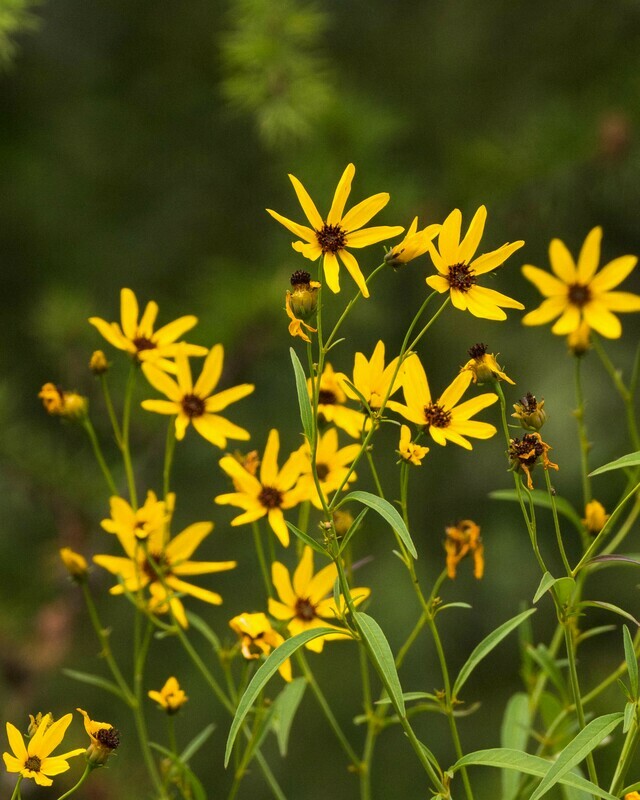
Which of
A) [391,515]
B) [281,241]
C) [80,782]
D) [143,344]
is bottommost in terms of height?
[80,782]

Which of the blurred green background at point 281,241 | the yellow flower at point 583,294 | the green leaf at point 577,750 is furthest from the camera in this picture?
the blurred green background at point 281,241

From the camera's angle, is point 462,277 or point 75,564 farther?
point 75,564

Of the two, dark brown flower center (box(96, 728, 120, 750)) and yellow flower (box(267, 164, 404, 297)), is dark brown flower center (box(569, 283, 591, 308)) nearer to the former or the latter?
yellow flower (box(267, 164, 404, 297))


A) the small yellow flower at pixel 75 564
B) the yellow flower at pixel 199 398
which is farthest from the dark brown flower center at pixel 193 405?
the small yellow flower at pixel 75 564

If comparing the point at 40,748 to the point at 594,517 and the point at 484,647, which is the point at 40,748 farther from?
the point at 594,517

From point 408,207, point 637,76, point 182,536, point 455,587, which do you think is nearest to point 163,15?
point 408,207

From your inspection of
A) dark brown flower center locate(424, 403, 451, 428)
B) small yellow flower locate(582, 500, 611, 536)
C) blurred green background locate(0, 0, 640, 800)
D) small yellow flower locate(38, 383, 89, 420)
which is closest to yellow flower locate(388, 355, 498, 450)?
dark brown flower center locate(424, 403, 451, 428)

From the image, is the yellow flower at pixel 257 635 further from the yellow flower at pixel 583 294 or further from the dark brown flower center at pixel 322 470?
the yellow flower at pixel 583 294

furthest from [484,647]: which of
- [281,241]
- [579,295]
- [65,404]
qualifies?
[281,241]
